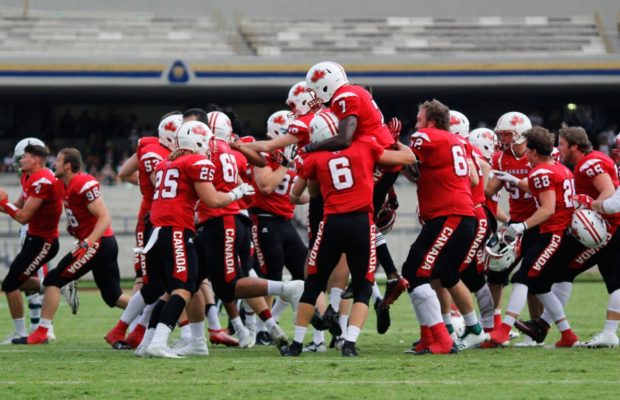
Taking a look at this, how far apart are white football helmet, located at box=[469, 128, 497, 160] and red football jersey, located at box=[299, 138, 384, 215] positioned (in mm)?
2508

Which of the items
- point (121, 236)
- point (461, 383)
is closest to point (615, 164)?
point (461, 383)

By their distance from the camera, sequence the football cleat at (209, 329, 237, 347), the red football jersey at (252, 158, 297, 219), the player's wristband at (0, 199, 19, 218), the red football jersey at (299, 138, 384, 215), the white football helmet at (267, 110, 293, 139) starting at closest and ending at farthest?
the red football jersey at (299, 138, 384, 215) → the football cleat at (209, 329, 237, 347) → the white football helmet at (267, 110, 293, 139) → the red football jersey at (252, 158, 297, 219) → the player's wristband at (0, 199, 19, 218)

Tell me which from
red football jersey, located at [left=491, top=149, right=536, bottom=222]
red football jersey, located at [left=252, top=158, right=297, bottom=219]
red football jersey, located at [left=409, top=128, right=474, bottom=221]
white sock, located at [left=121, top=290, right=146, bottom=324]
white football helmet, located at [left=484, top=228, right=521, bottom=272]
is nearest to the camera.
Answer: red football jersey, located at [left=409, top=128, right=474, bottom=221]

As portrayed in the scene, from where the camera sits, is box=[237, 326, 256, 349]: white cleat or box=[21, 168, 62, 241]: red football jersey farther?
box=[21, 168, 62, 241]: red football jersey

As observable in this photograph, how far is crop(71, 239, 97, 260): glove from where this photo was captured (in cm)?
1087

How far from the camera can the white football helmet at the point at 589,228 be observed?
9.85 meters

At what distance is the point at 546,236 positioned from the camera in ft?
33.1

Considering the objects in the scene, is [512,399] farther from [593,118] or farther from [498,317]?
[593,118]

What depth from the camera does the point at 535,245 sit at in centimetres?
1016

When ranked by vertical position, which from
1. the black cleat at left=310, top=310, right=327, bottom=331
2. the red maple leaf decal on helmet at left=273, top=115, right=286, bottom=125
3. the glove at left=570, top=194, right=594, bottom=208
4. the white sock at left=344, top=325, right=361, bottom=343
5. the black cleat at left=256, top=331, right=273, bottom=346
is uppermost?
the red maple leaf decal on helmet at left=273, top=115, right=286, bottom=125

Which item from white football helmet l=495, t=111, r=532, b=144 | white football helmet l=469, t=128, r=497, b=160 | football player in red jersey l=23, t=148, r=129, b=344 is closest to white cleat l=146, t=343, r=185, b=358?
football player in red jersey l=23, t=148, r=129, b=344

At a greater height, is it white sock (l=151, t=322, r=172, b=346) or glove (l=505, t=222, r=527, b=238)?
glove (l=505, t=222, r=527, b=238)

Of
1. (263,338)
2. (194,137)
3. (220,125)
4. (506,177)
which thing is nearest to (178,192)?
(194,137)

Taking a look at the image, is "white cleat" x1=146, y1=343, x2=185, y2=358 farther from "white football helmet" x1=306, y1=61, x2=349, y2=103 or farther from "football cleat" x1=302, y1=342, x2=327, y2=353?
"white football helmet" x1=306, y1=61, x2=349, y2=103
